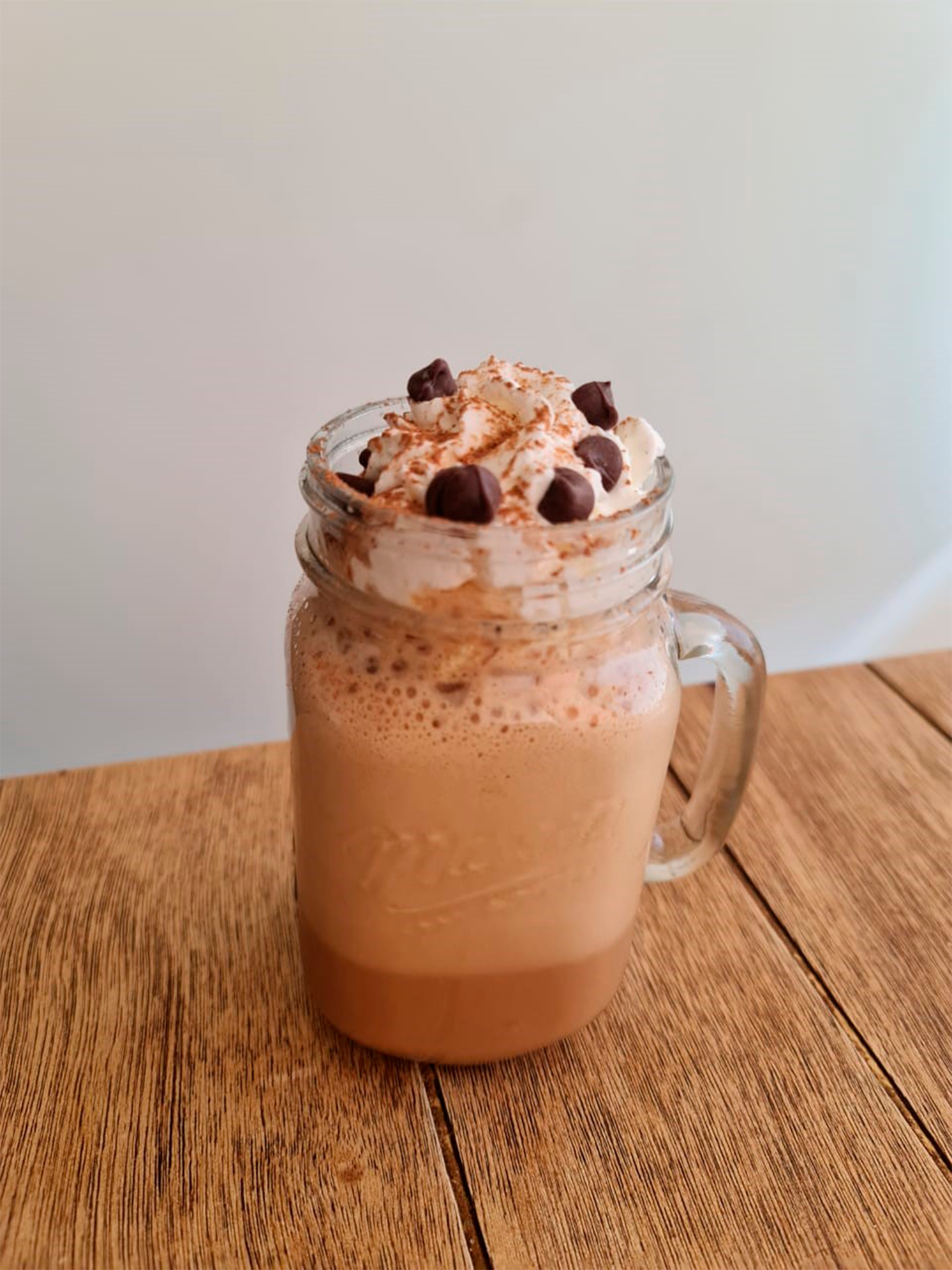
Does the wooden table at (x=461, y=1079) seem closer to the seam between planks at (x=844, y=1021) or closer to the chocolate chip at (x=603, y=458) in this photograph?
the seam between planks at (x=844, y=1021)

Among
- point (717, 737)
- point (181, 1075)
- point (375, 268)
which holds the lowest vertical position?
point (181, 1075)

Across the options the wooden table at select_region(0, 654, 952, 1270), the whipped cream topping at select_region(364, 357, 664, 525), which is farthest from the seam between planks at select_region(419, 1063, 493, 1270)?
the whipped cream topping at select_region(364, 357, 664, 525)

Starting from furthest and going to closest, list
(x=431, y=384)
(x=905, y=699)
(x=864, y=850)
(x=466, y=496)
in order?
(x=905, y=699) < (x=864, y=850) < (x=431, y=384) < (x=466, y=496)

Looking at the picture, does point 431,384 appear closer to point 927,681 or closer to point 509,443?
point 509,443

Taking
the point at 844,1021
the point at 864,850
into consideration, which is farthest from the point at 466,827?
the point at 864,850

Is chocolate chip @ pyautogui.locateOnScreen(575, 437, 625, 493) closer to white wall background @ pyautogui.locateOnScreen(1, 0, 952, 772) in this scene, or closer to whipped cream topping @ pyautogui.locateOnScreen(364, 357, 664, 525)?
whipped cream topping @ pyautogui.locateOnScreen(364, 357, 664, 525)

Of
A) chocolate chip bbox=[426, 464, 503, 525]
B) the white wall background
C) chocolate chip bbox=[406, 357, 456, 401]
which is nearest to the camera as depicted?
chocolate chip bbox=[426, 464, 503, 525]

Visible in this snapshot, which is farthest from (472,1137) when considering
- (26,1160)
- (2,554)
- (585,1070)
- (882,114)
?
(882,114)

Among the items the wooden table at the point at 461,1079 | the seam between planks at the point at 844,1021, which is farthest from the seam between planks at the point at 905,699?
the seam between planks at the point at 844,1021
